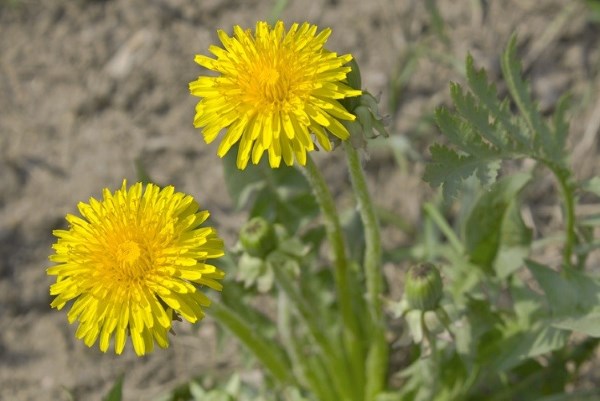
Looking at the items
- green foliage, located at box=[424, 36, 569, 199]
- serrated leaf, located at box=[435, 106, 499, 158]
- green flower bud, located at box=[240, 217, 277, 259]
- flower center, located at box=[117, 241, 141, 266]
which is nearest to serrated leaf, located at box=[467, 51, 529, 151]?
green foliage, located at box=[424, 36, 569, 199]

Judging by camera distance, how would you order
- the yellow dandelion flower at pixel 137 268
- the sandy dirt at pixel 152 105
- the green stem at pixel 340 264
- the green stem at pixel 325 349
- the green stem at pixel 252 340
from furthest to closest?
1. the sandy dirt at pixel 152 105
2. the green stem at pixel 325 349
3. the green stem at pixel 252 340
4. the green stem at pixel 340 264
5. the yellow dandelion flower at pixel 137 268

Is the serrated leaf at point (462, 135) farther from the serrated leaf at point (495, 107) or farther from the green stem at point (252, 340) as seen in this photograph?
the green stem at point (252, 340)

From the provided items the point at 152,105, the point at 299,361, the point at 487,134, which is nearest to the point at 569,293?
the point at 487,134

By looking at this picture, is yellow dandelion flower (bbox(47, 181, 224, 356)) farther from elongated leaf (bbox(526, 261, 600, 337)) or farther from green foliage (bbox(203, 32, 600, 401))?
elongated leaf (bbox(526, 261, 600, 337))

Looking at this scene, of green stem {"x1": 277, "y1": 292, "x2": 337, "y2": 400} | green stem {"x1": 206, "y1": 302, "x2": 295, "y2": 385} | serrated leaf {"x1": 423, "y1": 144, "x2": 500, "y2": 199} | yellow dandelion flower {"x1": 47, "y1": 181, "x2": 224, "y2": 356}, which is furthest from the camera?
green stem {"x1": 277, "y1": 292, "x2": 337, "y2": 400}

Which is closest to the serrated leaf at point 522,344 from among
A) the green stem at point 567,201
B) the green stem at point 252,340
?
the green stem at point 567,201

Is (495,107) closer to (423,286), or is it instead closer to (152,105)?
(423,286)
